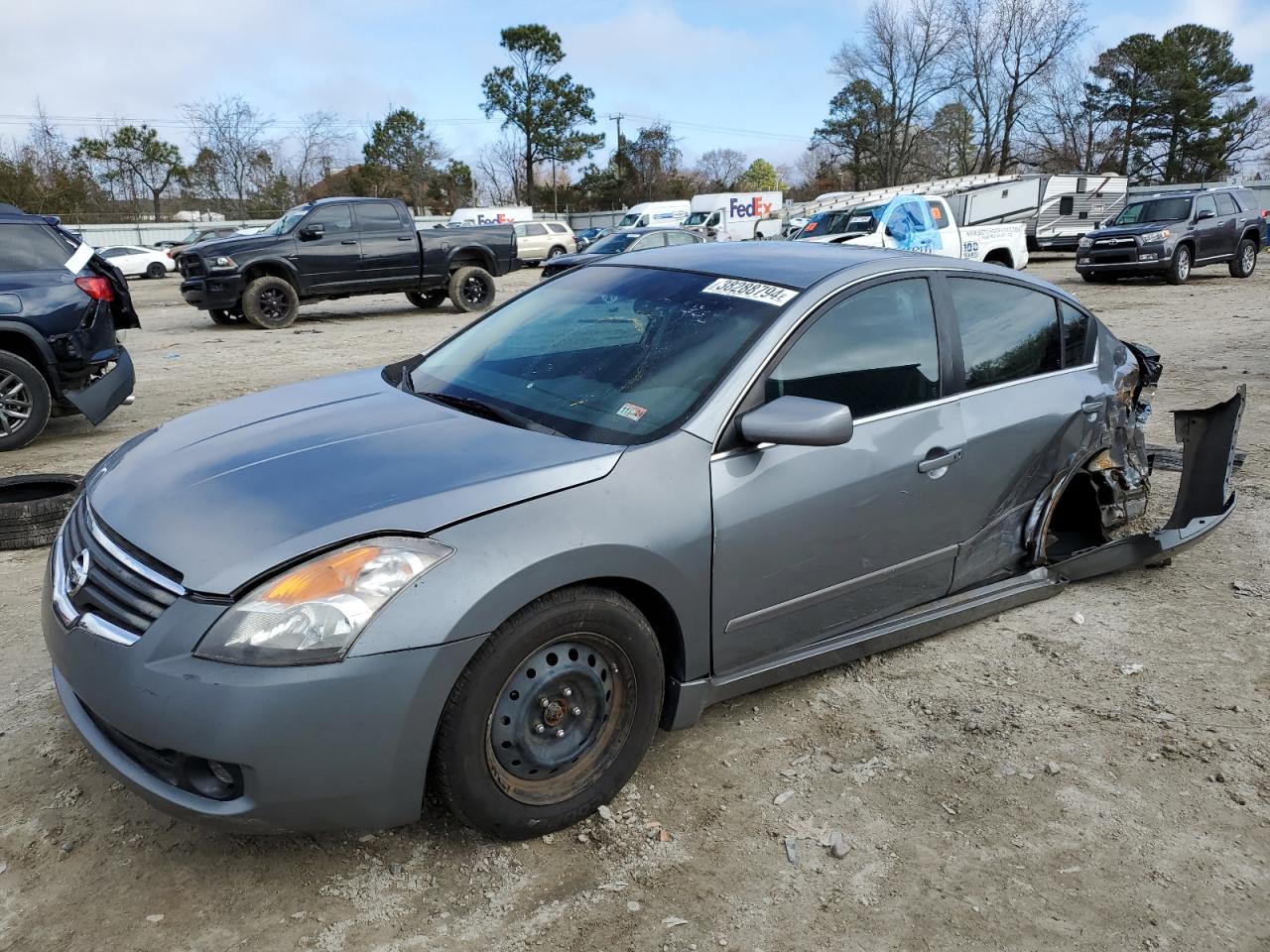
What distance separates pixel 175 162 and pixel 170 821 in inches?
2451

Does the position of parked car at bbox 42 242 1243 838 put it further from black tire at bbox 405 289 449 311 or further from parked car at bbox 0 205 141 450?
black tire at bbox 405 289 449 311

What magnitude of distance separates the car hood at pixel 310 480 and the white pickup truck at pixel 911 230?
13.8 metres

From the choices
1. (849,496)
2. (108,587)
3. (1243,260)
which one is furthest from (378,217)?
(1243,260)

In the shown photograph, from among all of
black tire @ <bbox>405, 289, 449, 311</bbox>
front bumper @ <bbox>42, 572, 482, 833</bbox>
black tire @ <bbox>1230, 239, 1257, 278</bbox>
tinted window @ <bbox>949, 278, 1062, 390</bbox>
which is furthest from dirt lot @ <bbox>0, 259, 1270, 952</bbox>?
black tire @ <bbox>1230, 239, 1257, 278</bbox>

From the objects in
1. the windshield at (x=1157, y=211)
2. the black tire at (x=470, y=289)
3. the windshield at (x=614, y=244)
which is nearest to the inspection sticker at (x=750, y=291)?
the black tire at (x=470, y=289)

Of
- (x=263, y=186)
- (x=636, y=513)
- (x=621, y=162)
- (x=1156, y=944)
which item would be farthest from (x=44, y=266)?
(x=621, y=162)

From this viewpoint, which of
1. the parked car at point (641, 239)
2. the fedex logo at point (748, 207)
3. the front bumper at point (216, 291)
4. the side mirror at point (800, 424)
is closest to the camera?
the side mirror at point (800, 424)

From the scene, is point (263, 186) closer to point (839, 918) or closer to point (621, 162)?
point (621, 162)

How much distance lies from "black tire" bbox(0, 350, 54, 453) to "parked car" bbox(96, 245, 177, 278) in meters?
28.5

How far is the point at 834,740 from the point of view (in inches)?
124

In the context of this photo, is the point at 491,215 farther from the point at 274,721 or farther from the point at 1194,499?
the point at 274,721

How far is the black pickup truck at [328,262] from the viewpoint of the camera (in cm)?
1466

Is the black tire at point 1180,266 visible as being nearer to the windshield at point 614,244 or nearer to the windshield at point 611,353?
the windshield at point 614,244

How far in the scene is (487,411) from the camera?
305 cm
